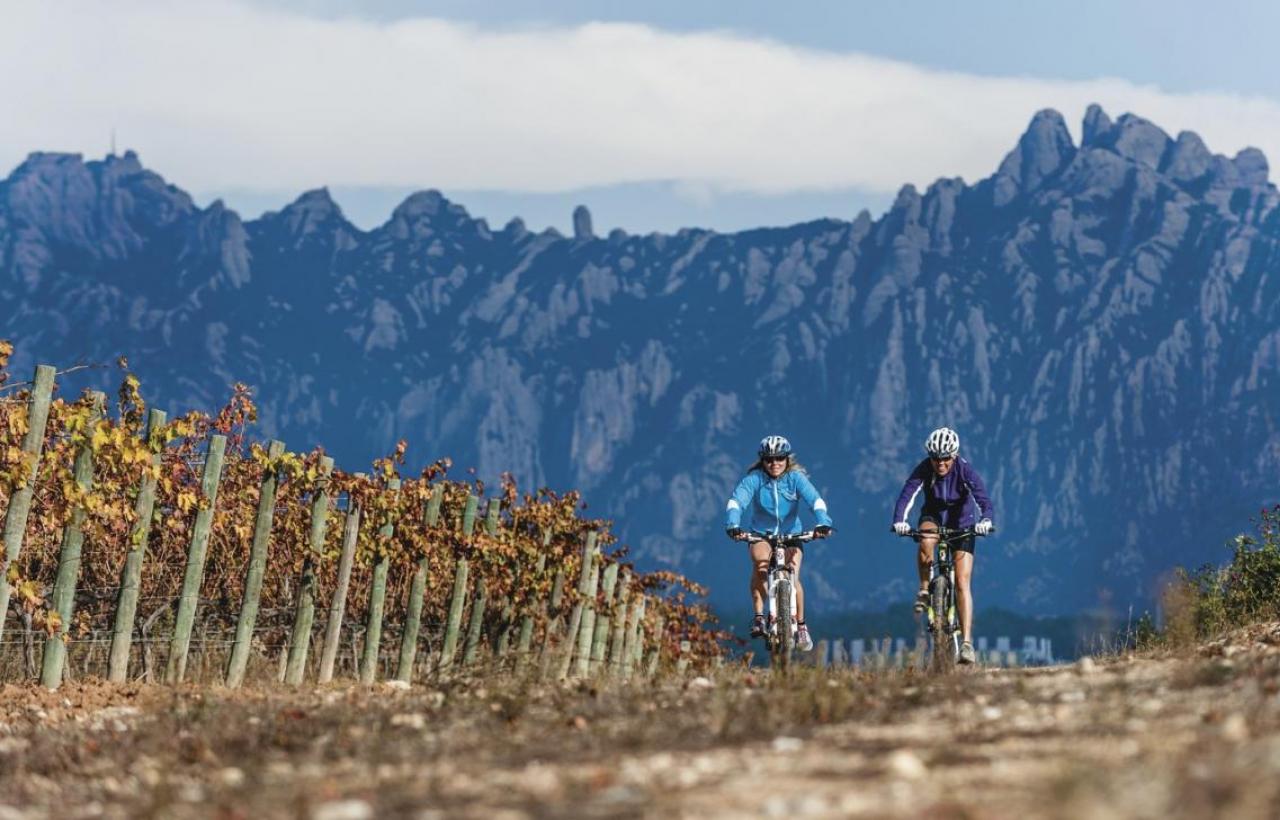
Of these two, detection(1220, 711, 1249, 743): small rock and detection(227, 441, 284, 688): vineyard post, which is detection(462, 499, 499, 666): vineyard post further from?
detection(1220, 711, 1249, 743): small rock

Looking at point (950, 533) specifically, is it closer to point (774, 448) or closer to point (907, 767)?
point (774, 448)

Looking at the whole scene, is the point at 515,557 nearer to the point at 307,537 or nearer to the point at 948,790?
the point at 307,537

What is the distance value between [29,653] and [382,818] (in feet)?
36.3

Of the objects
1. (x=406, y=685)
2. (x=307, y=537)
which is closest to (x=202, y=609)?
(x=307, y=537)

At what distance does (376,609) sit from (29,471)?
4.99m

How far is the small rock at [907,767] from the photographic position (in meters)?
6.10

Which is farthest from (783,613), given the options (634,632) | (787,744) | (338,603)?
(634,632)

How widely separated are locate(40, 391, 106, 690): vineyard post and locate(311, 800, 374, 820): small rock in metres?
8.30

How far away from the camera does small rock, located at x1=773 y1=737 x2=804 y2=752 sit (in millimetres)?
7037

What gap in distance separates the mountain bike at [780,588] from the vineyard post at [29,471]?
563 cm

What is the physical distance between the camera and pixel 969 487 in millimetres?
14875

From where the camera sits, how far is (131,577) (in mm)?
14602

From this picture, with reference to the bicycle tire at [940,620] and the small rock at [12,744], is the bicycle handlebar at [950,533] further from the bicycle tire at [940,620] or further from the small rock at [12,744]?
the small rock at [12,744]

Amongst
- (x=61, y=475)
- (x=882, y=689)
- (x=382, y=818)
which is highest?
(x=61, y=475)
